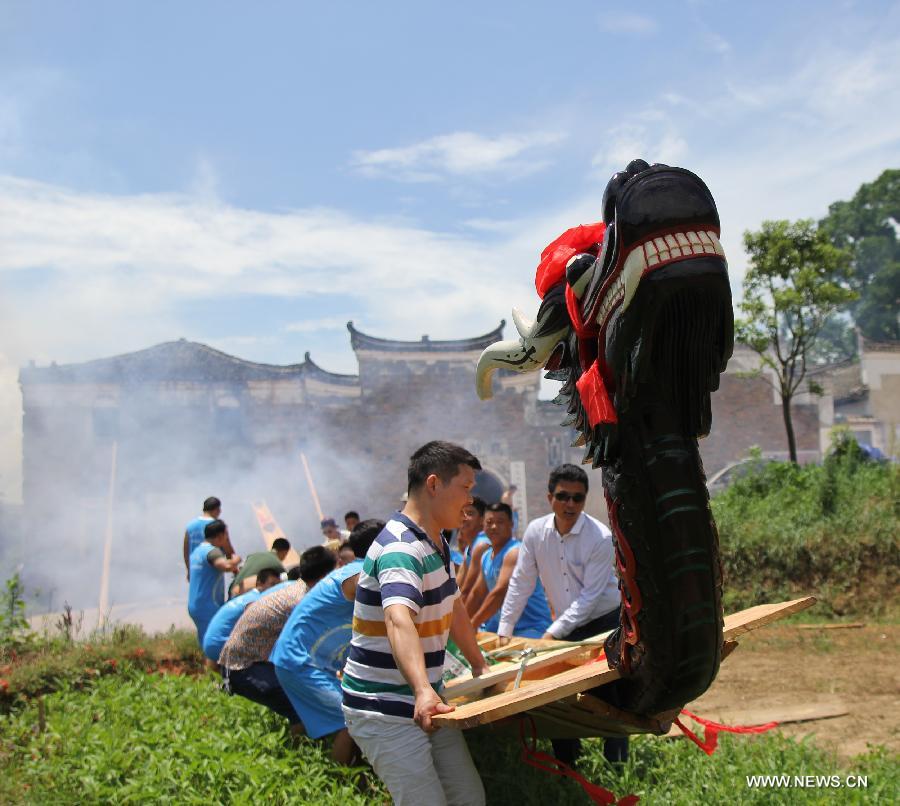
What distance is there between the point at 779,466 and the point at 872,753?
8.90 meters

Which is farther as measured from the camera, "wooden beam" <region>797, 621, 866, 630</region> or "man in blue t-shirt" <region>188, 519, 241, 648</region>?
"wooden beam" <region>797, 621, 866, 630</region>

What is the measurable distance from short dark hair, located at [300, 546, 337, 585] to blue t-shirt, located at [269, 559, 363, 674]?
46 centimetres

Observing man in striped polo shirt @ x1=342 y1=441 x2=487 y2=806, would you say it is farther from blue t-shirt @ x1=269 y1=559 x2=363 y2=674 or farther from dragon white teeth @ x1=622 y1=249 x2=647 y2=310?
blue t-shirt @ x1=269 y1=559 x2=363 y2=674

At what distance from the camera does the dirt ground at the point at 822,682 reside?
5.61 m

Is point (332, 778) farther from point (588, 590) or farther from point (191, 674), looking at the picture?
point (191, 674)

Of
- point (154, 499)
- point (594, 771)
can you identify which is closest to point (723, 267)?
point (594, 771)

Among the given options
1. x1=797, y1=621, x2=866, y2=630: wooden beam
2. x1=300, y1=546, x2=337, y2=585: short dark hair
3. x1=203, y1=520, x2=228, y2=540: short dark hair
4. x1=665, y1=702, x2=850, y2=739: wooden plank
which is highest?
x1=203, y1=520, x2=228, y2=540: short dark hair

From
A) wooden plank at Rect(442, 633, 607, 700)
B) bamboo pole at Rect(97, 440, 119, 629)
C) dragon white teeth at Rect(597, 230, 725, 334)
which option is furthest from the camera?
bamboo pole at Rect(97, 440, 119, 629)

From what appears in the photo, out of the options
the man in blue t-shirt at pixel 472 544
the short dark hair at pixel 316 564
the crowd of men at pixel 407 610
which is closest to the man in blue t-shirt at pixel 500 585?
the crowd of men at pixel 407 610

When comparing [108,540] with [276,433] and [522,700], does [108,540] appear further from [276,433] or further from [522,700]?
[522,700]

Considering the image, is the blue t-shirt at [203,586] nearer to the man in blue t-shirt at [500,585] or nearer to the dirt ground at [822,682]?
the man in blue t-shirt at [500,585]

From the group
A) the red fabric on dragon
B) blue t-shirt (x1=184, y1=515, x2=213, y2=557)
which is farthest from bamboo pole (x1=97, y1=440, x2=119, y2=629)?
the red fabric on dragon

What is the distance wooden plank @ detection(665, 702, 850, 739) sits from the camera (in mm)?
5887
